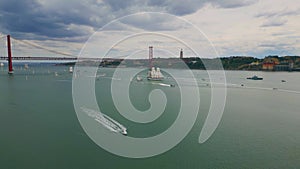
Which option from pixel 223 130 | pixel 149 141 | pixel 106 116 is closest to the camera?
pixel 149 141

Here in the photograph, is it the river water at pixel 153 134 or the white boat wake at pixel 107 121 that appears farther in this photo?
the white boat wake at pixel 107 121

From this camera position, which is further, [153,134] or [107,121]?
[107,121]

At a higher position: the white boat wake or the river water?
the white boat wake

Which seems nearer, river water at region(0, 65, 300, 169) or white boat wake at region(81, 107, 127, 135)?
river water at region(0, 65, 300, 169)

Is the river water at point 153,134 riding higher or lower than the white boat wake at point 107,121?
lower

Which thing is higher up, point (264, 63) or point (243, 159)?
→ point (264, 63)

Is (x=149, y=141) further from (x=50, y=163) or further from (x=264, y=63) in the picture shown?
(x=264, y=63)

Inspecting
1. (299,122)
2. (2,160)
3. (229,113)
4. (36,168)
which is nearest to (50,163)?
(36,168)

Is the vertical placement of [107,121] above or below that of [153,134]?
above
